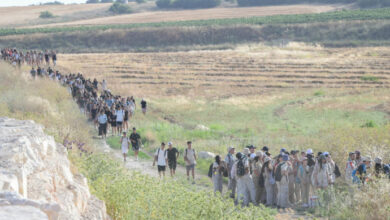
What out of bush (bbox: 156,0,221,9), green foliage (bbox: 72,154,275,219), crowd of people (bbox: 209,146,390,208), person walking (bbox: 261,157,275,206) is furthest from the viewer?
bush (bbox: 156,0,221,9)

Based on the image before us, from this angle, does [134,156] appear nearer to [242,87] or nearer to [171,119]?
[171,119]

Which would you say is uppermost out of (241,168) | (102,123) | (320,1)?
(320,1)

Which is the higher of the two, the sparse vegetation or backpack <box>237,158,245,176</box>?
the sparse vegetation

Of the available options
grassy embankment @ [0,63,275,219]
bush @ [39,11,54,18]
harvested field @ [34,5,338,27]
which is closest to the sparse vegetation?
bush @ [39,11,54,18]

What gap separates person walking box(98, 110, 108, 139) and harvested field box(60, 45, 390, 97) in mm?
13371

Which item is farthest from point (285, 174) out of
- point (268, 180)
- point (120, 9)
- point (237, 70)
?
point (120, 9)

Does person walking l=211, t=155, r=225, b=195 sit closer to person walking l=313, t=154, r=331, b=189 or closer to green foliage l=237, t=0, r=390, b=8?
person walking l=313, t=154, r=331, b=189

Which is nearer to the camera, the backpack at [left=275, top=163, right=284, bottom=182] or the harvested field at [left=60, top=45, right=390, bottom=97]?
the backpack at [left=275, top=163, right=284, bottom=182]

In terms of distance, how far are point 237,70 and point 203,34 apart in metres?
27.5

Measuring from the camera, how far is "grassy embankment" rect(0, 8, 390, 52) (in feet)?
225

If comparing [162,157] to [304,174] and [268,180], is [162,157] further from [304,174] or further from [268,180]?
[304,174]

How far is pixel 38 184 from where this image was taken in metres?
7.02

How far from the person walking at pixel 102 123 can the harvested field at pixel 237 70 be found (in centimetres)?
1337

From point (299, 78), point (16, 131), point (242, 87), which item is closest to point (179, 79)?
point (242, 87)
